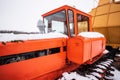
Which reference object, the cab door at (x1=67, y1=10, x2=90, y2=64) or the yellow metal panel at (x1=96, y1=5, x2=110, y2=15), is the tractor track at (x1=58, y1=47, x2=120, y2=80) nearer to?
the cab door at (x1=67, y1=10, x2=90, y2=64)

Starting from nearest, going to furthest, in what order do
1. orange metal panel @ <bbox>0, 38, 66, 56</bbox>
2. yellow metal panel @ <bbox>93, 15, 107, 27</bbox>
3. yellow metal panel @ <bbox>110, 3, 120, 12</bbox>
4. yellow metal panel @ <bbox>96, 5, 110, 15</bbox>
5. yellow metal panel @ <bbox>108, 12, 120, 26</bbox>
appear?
orange metal panel @ <bbox>0, 38, 66, 56</bbox>, yellow metal panel @ <bbox>108, 12, 120, 26</bbox>, yellow metal panel @ <bbox>110, 3, 120, 12</bbox>, yellow metal panel @ <bbox>93, 15, 107, 27</bbox>, yellow metal panel @ <bbox>96, 5, 110, 15</bbox>

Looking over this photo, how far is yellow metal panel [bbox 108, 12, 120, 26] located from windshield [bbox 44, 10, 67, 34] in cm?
326

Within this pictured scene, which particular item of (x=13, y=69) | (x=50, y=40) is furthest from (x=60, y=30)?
(x=13, y=69)

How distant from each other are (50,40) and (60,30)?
0.63 m

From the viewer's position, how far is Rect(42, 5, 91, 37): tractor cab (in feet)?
9.12

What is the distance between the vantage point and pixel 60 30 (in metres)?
2.91

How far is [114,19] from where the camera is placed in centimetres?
537

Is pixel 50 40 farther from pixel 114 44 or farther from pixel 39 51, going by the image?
pixel 114 44

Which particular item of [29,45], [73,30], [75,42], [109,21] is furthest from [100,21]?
[29,45]

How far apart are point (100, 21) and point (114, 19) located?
721 mm

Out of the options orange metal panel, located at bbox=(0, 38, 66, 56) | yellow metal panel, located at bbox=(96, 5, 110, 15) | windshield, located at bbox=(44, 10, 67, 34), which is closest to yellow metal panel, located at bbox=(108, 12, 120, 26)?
yellow metal panel, located at bbox=(96, 5, 110, 15)

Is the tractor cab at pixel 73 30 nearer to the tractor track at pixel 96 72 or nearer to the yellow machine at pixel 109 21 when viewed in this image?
the tractor track at pixel 96 72

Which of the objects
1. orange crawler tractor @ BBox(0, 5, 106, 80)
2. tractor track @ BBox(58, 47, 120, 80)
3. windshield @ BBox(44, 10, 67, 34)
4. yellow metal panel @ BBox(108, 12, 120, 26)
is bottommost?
tractor track @ BBox(58, 47, 120, 80)

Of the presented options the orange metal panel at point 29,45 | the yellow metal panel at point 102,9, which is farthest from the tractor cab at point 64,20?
the yellow metal panel at point 102,9
